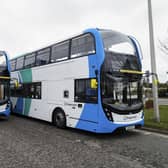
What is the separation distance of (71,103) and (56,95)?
1193 millimetres

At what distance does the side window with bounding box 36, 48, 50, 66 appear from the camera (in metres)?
9.92

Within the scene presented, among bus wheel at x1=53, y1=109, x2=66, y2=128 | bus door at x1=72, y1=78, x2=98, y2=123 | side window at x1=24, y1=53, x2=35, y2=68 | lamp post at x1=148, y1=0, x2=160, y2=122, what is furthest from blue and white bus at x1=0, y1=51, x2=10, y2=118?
lamp post at x1=148, y1=0, x2=160, y2=122

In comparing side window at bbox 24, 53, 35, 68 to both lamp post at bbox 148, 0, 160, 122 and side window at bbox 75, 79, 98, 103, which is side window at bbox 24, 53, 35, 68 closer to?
side window at bbox 75, 79, 98, 103

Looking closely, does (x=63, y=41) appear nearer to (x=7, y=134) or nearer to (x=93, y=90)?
(x=93, y=90)

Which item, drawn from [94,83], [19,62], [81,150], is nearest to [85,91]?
[94,83]

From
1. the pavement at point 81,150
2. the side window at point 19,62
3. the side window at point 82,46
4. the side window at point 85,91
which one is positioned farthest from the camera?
the side window at point 19,62

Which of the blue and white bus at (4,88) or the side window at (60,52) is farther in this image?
the blue and white bus at (4,88)

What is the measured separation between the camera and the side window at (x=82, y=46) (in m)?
7.43

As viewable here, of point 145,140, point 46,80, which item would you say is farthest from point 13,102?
point 145,140

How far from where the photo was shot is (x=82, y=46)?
7.86 m

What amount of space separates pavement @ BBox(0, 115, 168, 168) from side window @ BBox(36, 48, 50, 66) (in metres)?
3.70

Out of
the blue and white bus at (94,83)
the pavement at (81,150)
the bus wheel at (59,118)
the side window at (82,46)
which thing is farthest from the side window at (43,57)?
the pavement at (81,150)

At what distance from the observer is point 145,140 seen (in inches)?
272

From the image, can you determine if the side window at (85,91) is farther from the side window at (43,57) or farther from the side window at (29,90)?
the side window at (29,90)
